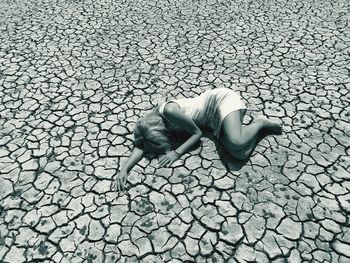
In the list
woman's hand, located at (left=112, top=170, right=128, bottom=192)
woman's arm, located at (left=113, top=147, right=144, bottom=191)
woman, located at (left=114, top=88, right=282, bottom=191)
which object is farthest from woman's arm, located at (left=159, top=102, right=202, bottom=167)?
woman's hand, located at (left=112, top=170, right=128, bottom=192)

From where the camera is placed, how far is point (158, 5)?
21.6ft

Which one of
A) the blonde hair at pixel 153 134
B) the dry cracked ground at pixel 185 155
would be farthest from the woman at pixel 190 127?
the dry cracked ground at pixel 185 155

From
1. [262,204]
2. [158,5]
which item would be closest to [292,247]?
[262,204]

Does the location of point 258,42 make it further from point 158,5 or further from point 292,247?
point 292,247

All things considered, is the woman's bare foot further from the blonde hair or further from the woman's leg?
the blonde hair

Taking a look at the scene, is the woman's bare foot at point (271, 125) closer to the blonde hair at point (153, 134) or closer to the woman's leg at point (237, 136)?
the woman's leg at point (237, 136)

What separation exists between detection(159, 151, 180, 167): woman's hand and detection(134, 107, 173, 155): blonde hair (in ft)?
0.28

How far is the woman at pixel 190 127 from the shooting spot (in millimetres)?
3129

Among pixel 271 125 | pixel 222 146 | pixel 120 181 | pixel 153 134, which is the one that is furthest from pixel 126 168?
pixel 271 125

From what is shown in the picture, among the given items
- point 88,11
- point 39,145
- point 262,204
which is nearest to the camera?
point 262,204

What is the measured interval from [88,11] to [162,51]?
235 centimetres

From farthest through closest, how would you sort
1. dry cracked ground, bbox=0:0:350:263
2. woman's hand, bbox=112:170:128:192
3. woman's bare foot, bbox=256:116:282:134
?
woman's bare foot, bbox=256:116:282:134 → woman's hand, bbox=112:170:128:192 → dry cracked ground, bbox=0:0:350:263

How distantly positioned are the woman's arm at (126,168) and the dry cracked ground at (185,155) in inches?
3.0

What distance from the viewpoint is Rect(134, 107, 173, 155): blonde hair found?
317 cm
